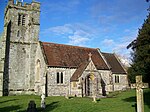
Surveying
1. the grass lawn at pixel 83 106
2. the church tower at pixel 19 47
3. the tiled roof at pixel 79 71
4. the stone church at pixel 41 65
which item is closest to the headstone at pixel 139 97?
the grass lawn at pixel 83 106

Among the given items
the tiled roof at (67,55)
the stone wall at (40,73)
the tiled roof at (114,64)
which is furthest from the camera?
the tiled roof at (114,64)

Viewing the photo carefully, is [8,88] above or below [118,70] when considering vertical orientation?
below

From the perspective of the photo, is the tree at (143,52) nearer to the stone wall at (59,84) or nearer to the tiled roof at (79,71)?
the tiled roof at (79,71)

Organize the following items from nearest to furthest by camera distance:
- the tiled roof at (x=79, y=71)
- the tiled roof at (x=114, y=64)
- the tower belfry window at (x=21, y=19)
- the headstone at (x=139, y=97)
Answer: the headstone at (x=139, y=97) < the tiled roof at (x=79, y=71) < the tower belfry window at (x=21, y=19) < the tiled roof at (x=114, y=64)

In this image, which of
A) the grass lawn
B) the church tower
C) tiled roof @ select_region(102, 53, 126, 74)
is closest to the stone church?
the church tower

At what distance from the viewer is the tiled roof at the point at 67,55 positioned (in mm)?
38197

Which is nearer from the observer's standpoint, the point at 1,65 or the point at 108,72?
the point at 1,65

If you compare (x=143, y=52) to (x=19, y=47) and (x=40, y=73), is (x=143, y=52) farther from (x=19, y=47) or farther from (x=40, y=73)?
(x=19, y=47)

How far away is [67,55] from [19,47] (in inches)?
394

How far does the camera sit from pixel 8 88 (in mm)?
39812

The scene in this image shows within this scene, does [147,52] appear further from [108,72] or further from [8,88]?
[8,88]

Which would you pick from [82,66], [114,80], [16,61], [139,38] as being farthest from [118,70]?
[139,38]

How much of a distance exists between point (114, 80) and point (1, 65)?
77.8 ft

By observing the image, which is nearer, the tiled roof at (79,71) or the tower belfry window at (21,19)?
the tiled roof at (79,71)
